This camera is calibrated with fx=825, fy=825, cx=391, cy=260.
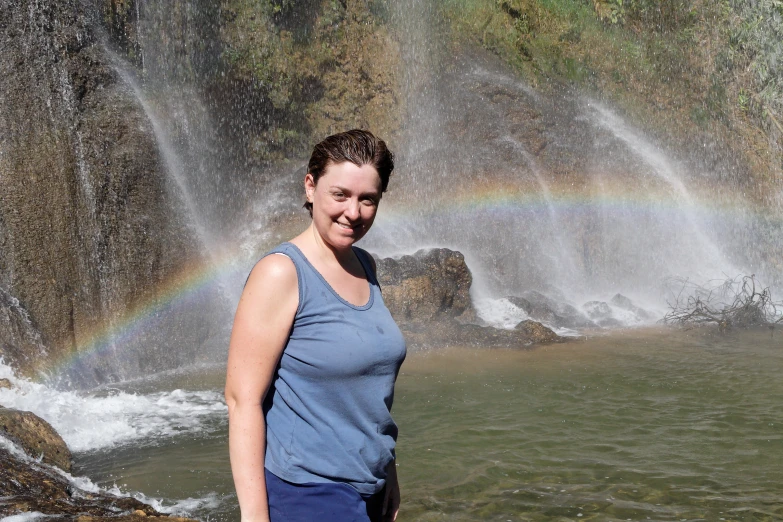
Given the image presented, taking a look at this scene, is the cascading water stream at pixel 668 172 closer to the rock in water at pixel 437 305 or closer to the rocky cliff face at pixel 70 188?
the rock in water at pixel 437 305

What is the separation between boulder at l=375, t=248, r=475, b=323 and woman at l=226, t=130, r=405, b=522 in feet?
29.3

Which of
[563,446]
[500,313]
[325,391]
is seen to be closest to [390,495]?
[325,391]

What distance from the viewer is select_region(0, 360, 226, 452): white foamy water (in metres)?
6.75

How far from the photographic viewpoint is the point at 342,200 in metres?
2.22

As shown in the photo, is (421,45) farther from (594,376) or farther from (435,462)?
(435,462)

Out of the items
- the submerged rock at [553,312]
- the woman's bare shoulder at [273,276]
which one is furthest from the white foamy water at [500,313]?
the woman's bare shoulder at [273,276]

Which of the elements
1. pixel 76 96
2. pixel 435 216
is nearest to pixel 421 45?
pixel 435 216

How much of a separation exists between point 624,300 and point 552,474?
8.90m

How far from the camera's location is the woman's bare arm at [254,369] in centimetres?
203

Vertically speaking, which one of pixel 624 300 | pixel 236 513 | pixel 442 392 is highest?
pixel 624 300

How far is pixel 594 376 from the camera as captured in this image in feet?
28.5

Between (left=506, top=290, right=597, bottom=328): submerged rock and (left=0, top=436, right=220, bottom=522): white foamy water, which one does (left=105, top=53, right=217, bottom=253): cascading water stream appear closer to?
(left=506, top=290, right=597, bottom=328): submerged rock

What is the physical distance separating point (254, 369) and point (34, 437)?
4103 millimetres

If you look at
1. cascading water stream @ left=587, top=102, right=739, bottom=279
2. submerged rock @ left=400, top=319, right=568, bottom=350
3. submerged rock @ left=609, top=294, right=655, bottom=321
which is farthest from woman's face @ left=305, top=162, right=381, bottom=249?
cascading water stream @ left=587, top=102, right=739, bottom=279
